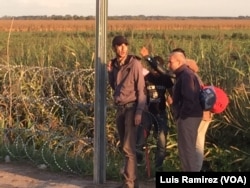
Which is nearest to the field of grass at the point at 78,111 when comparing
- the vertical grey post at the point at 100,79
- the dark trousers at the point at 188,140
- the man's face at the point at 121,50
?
the vertical grey post at the point at 100,79

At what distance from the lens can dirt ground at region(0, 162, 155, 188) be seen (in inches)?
381

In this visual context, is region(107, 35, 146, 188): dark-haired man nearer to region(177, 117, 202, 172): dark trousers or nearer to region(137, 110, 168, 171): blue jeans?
region(177, 117, 202, 172): dark trousers

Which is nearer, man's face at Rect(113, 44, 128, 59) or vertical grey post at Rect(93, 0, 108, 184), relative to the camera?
man's face at Rect(113, 44, 128, 59)

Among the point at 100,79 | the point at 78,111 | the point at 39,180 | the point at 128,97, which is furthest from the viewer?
the point at 78,111

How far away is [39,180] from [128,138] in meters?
1.77

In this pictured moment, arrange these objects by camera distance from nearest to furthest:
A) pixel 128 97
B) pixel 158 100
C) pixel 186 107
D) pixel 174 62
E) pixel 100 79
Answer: pixel 186 107 → pixel 174 62 → pixel 128 97 → pixel 100 79 → pixel 158 100

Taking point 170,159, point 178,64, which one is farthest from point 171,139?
point 178,64

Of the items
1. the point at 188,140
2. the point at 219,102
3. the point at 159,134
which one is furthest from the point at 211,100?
the point at 159,134

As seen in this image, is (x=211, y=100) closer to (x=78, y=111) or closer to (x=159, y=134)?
(x=159, y=134)

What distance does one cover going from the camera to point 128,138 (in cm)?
894

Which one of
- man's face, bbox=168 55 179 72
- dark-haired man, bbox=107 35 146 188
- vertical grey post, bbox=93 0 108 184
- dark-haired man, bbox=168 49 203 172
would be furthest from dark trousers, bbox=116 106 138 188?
man's face, bbox=168 55 179 72

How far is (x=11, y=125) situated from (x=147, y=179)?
11.7 feet

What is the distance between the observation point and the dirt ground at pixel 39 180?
31.7 ft

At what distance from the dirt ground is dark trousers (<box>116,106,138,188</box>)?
0.62m
